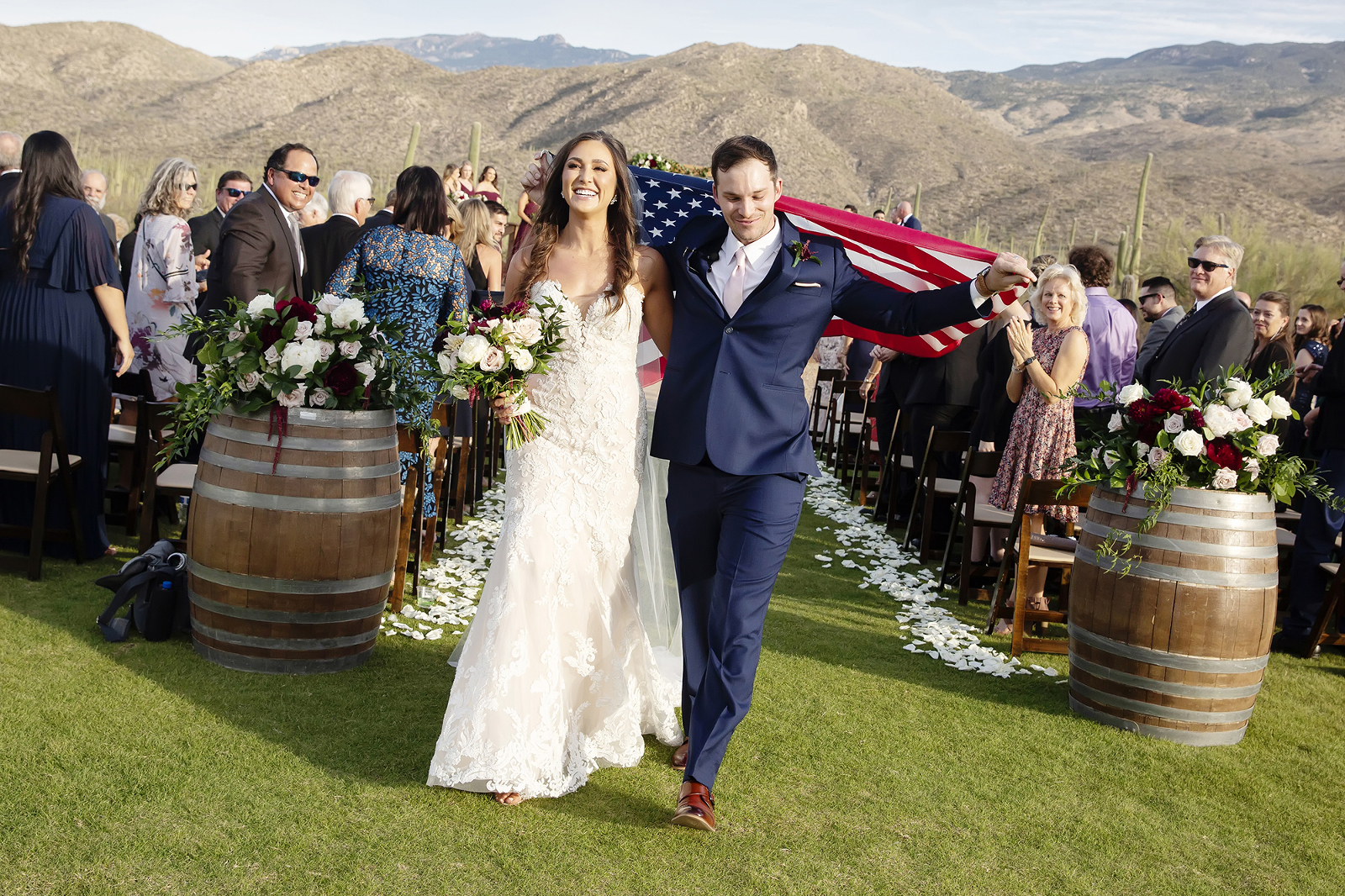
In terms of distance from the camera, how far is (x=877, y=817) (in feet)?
13.9

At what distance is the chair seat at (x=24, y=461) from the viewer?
603cm

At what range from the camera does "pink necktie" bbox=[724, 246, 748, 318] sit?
13.5 ft

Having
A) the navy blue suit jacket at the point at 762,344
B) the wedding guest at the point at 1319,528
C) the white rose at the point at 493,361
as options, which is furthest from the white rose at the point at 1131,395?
the white rose at the point at 493,361

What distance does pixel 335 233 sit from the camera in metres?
8.14

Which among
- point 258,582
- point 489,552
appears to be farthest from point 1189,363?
point 258,582

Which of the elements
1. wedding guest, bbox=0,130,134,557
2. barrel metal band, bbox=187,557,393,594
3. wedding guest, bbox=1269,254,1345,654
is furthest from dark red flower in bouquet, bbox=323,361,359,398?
wedding guest, bbox=1269,254,1345,654

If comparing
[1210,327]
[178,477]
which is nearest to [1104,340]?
[1210,327]

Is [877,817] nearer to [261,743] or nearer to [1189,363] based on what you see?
[261,743]

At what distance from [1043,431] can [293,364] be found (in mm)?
4442

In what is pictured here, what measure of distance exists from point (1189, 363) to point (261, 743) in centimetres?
565

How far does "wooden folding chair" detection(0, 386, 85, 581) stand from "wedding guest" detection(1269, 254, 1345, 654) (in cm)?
716

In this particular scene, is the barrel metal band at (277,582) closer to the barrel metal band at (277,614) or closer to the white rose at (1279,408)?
the barrel metal band at (277,614)

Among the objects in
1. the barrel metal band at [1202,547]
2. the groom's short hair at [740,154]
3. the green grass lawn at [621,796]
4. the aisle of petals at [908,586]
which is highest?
the groom's short hair at [740,154]

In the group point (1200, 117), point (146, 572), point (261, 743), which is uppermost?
point (1200, 117)
